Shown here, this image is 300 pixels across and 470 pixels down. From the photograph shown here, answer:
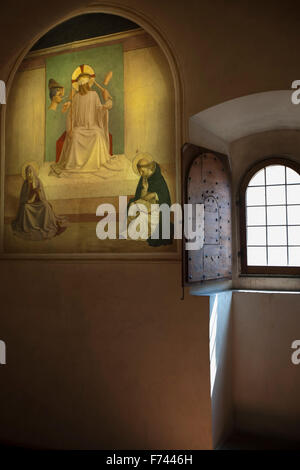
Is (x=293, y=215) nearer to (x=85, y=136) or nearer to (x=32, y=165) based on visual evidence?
(x=85, y=136)

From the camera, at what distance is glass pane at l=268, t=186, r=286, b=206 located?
6.64 meters

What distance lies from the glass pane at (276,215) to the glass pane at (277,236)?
0.28ft

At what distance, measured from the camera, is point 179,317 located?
580 cm

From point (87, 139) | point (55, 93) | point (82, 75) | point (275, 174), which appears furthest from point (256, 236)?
point (55, 93)

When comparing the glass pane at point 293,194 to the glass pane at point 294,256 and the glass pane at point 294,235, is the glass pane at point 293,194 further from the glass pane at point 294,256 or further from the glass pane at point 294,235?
the glass pane at point 294,256

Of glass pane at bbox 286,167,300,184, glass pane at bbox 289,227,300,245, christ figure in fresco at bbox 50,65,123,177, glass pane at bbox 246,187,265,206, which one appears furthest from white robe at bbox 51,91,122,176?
glass pane at bbox 289,227,300,245

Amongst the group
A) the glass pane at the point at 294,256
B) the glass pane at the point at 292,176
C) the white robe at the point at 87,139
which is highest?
the white robe at the point at 87,139

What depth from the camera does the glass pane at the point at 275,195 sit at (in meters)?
6.64

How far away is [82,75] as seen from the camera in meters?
6.57

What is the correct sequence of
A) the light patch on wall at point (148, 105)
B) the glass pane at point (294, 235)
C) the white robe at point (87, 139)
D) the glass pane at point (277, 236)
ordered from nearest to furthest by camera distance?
1. the light patch on wall at point (148, 105)
2. the white robe at point (87, 139)
3. the glass pane at point (294, 235)
4. the glass pane at point (277, 236)

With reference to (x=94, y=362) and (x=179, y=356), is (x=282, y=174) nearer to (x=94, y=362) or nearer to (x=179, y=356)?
(x=179, y=356)

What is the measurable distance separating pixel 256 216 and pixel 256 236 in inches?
11.3

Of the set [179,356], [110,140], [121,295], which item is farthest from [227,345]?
[110,140]

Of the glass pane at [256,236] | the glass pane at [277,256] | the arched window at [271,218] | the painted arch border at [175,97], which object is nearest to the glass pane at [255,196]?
the arched window at [271,218]
